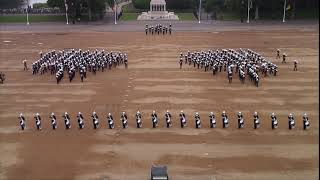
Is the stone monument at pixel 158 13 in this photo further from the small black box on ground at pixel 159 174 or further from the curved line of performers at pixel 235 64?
the small black box on ground at pixel 159 174

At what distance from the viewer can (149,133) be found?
23.3 meters

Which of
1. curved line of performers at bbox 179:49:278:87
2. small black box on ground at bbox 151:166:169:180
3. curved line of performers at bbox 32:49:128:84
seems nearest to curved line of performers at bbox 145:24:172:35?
curved line of performers at bbox 179:49:278:87

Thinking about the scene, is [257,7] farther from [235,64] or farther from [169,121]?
[169,121]

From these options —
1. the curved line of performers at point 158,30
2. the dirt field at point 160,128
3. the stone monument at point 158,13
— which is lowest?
the dirt field at point 160,128

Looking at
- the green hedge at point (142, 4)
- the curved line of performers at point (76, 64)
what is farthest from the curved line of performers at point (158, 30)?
the green hedge at point (142, 4)

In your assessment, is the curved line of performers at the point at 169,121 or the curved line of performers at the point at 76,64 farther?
the curved line of performers at the point at 76,64

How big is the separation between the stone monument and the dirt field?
31844mm

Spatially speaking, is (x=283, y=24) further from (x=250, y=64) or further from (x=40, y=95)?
(x=40, y=95)

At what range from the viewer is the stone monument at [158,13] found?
255ft

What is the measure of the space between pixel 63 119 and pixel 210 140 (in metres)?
7.46

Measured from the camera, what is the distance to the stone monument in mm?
77838

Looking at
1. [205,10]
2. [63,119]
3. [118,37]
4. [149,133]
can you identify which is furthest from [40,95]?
[205,10]

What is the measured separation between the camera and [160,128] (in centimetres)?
2403

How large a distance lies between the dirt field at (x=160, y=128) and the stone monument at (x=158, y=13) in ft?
104
